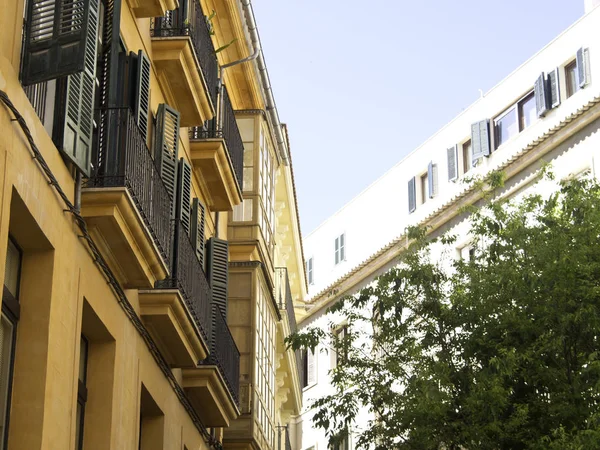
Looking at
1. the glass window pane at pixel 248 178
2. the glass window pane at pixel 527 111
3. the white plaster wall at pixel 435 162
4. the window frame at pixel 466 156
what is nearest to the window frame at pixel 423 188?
the white plaster wall at pixel 435 162

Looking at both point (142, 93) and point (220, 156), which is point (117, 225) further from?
point (220, 156)

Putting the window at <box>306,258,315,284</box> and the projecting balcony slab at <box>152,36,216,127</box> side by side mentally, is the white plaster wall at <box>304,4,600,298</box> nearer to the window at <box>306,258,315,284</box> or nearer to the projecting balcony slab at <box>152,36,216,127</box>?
the window at <box>306,258,315,284</box>

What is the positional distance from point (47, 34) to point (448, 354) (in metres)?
10.9

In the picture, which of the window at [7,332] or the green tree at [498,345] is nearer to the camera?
the window at [7,332]

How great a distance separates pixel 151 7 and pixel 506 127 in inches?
1066

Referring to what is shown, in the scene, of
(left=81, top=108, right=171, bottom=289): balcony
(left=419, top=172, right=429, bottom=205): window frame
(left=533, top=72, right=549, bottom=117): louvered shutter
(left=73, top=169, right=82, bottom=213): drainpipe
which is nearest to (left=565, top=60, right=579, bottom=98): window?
(left=533, top=72, right=549, bottom=117): louvered shutter

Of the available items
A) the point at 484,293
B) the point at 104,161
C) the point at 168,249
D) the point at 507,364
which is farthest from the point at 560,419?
the point at 104,161

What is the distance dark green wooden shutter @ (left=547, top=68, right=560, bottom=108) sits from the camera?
128ft

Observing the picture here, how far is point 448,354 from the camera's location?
2106cm

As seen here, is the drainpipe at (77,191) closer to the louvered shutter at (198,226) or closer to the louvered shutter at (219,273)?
the louvered shutter at (198,226)

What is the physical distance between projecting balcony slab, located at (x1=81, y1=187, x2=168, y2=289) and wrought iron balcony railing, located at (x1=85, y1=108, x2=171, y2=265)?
169 millimetres

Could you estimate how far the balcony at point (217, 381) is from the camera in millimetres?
18969

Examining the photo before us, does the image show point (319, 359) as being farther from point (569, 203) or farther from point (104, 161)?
point (104, 161)

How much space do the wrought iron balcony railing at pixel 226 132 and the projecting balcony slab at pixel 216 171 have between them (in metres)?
0.21
